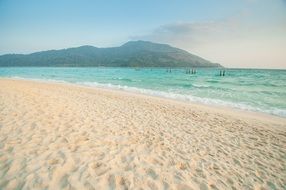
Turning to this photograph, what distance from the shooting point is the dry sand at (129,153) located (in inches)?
130

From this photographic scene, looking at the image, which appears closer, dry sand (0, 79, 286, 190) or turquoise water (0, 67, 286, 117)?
dry sand (0, 79, 286, 190)

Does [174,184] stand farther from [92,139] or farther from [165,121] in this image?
[165,121]

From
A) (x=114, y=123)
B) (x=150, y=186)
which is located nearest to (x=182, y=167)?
(x=150, y=186)

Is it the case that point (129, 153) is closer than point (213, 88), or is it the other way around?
point (129, 153)

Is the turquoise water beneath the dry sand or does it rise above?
beneath

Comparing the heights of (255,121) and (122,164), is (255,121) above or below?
below

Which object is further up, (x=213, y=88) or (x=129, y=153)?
(x=129, y=153)

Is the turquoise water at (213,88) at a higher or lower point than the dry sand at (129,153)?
lower

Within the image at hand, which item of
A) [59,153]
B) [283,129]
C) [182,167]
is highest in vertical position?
[59,153]

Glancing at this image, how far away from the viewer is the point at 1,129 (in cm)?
507

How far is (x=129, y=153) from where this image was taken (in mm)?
4363

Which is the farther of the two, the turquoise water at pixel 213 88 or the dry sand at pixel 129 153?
the turquoise water at pixel 213 88

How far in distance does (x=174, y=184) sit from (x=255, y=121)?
713cm

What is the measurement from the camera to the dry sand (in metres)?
3.31
